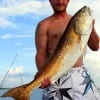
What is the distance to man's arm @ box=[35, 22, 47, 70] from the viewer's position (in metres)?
6.96

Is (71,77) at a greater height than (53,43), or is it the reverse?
(53,43)

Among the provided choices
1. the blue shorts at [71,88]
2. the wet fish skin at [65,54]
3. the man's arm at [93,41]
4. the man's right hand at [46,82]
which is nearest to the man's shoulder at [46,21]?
the wet fish skin at [65,54]

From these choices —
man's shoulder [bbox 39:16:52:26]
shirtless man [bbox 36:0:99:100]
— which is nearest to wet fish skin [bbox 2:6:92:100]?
shirtless man [bbox 36:0:99:100]

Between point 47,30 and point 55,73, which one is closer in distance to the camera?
point 55,73

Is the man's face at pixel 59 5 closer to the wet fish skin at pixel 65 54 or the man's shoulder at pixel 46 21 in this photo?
the man's shoulder at pixel 46 21

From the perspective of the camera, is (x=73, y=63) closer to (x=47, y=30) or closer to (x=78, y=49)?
(x=78, y=49)

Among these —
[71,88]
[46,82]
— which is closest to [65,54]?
[46,82]

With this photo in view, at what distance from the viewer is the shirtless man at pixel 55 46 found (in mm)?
6918

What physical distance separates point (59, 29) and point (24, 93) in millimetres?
1211

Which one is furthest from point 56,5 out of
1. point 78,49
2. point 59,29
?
point 78,49

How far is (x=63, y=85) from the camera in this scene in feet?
22.7

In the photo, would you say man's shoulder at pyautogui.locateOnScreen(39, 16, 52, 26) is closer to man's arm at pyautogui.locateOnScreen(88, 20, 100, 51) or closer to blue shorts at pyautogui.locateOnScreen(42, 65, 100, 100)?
man's arm at pyautogui.locateOnScreen(88, 20, 100, 51)

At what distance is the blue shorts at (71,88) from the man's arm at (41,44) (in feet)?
1.33

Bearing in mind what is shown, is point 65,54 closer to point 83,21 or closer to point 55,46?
point 55,46
